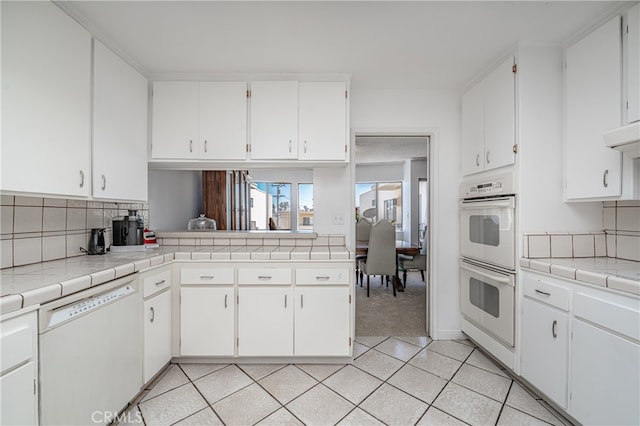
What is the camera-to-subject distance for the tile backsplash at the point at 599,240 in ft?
5.62

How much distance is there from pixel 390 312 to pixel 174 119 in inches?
122

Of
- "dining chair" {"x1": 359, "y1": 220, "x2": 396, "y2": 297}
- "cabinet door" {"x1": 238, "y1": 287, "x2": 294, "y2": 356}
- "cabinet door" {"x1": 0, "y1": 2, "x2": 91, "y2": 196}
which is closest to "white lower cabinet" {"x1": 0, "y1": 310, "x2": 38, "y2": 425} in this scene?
"cabinet door" {"x1": 0, "y1": 2, "x2": 91, "y2": 196}

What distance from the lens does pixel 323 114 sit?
2.15 metres

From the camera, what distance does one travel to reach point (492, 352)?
200 cm

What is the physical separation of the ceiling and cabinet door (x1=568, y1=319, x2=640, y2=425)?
1.82 metres

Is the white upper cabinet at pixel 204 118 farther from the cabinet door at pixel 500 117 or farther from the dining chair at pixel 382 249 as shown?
the dining chair at pixel 382 249

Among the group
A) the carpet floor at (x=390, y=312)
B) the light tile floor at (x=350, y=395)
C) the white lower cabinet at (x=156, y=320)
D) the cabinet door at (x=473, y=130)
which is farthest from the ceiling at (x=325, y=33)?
the carpet floor at (x=390, y=312)

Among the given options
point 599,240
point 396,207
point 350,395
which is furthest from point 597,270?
point 396,207

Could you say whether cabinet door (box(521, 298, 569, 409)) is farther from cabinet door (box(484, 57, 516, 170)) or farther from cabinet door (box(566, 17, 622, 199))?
cabinet door (box(484, 57, 516, 170))

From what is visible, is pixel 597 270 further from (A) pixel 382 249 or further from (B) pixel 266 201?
(B) pixel 266 201

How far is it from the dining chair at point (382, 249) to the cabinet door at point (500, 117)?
173 centimetres

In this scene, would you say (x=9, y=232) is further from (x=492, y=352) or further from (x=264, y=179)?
(x=492, y=352)

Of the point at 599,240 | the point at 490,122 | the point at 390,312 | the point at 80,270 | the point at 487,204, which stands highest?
the point at 490,122

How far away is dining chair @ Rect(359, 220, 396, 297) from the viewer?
3.66 metres
